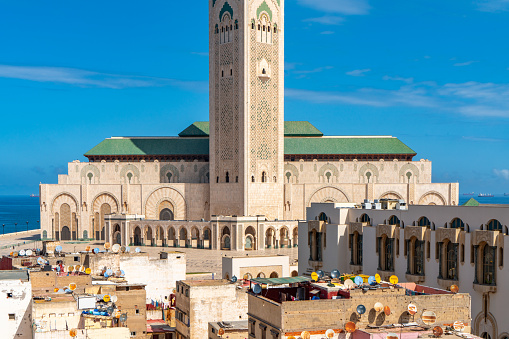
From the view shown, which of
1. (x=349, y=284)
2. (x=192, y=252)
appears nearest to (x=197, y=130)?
(x=192, y=252)

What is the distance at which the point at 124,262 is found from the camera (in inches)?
1861

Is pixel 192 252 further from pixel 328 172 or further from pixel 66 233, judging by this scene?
pixel 328 172

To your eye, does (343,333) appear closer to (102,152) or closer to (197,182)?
(197,182)

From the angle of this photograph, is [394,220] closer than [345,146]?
Yes

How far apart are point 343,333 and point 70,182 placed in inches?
2616

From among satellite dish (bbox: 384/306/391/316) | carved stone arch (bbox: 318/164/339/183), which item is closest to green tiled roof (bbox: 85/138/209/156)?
carved stone arch (bbox: 318/164/339/183)

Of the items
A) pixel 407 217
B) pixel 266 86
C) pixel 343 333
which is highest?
pixel 266 86

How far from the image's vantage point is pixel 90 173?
88688 millimetres

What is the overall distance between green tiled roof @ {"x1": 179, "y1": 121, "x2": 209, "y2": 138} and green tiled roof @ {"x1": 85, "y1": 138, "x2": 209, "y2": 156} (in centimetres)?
251

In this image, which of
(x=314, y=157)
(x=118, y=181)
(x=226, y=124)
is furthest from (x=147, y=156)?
(x=314, y=157)

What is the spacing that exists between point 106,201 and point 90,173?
562 centimetres

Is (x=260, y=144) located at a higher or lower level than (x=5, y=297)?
higher

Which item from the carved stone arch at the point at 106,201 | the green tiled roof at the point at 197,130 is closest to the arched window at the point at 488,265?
the carved stone arch at the point at 106,201

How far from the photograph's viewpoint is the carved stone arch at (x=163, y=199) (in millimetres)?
83875
